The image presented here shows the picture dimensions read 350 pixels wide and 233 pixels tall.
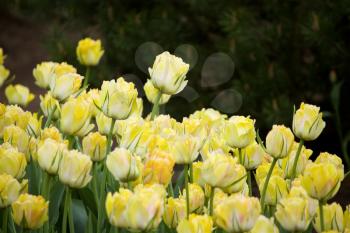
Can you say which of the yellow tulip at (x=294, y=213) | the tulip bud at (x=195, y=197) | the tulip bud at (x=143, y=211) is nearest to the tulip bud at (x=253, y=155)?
the tulip bud at (x=195, y=197)

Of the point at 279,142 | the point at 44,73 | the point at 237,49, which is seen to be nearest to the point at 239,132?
the point at 279,142

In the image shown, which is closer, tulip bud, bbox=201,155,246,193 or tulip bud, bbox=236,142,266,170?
tulip bud, bbox=201,155,246,193

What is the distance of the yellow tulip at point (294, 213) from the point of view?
1.16 metres

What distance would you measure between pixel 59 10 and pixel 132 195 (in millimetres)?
3404

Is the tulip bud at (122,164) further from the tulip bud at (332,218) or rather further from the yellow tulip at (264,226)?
the tulip bud at (332,218)

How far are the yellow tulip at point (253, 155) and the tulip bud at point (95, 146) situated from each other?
0.84ft

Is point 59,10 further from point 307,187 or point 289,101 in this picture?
point 307,187

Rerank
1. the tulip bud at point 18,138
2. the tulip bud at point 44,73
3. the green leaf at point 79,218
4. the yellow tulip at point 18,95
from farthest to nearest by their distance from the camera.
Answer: the yellow tulip at point 18,95
the tulip bud at point 44,73
the green leaf at point 79,218
the tulip bud at point 18,138

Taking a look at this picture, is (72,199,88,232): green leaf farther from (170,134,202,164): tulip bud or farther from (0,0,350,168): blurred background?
(0,0,350,168): blurred background

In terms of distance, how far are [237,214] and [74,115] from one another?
0.38 m

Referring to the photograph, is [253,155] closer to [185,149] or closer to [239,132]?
[239,132]

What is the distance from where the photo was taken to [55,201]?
148 centimetres

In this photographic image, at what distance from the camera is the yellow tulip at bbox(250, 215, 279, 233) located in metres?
1.16

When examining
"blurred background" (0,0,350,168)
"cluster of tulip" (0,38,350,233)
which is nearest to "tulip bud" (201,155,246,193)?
"cluster of tulip" (0,38,350,233)
